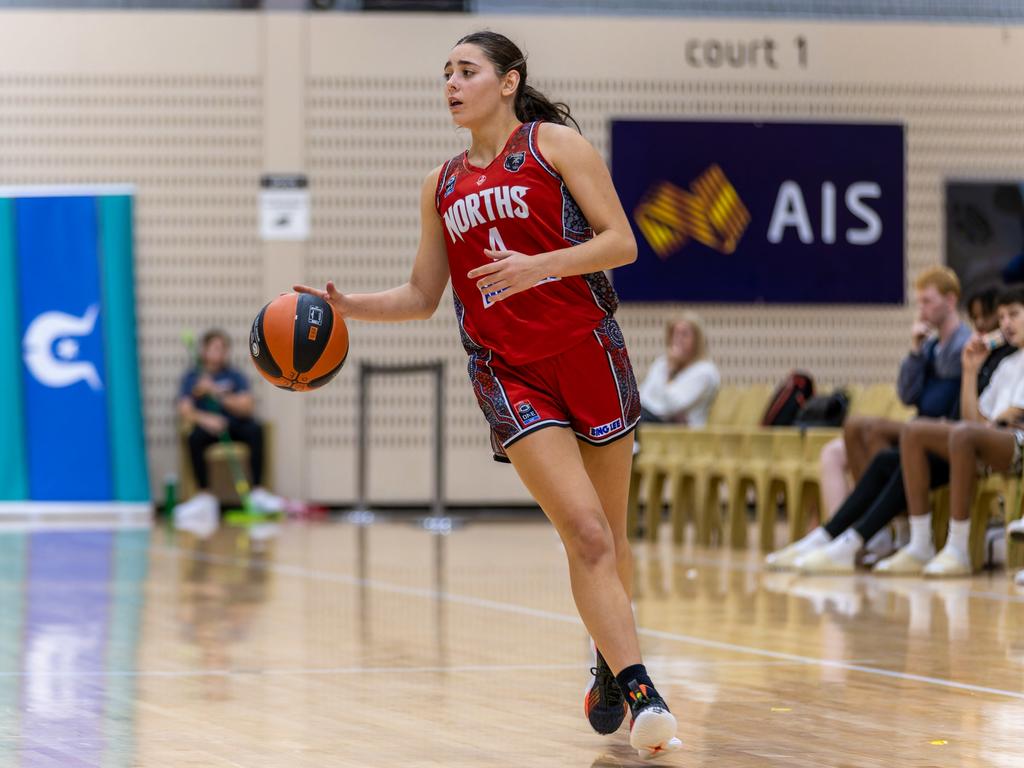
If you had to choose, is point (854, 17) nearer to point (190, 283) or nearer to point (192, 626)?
point (190, 283)

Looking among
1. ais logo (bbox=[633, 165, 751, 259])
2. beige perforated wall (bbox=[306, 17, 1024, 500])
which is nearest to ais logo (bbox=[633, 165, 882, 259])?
ais logo (bbox=[633, 165, 751, 259])

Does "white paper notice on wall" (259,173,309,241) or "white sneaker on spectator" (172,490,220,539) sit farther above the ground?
"white paper notice on wall" (259,173,309,241)

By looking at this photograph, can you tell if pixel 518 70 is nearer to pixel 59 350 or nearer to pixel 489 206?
pixel 489 206

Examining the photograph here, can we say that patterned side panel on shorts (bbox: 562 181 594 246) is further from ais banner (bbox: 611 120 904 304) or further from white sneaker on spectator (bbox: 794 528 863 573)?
ais banner (bbox: 611 120 904 304)

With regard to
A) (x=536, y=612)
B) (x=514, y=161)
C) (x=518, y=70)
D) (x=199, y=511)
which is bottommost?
(x=199, y=511)

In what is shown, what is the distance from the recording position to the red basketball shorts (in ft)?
11.9

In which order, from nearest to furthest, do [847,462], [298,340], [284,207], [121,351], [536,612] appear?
[298,340] → [536,612] → [847,462] → [121,351] → [284,207]

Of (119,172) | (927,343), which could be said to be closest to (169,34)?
(119,172)

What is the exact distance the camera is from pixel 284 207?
41.5 ft

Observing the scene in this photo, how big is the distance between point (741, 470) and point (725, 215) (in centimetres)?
392

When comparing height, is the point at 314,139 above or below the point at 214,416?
above

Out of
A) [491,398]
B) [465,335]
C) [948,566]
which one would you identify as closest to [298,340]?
[465,335]

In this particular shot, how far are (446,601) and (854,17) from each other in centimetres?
786

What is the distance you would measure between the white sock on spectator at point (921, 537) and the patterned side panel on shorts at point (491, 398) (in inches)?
174
